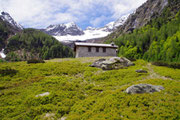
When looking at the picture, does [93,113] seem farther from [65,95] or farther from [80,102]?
[65,95]

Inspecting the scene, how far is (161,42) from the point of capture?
229 ft

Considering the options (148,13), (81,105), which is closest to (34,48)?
(148,13)

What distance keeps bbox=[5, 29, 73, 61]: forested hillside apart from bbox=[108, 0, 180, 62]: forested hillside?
230 feet

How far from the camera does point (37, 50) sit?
482 ft

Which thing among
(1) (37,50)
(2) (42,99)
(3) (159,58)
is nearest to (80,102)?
(2) (42,99)

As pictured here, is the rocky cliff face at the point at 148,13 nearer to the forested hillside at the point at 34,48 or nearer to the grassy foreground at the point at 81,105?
the forested hillside at the point at 34,48

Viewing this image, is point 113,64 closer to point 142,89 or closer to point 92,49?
point 142,89

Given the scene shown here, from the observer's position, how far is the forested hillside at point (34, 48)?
129 meters

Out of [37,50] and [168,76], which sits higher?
[37,50]

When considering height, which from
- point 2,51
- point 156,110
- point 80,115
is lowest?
point 80,115

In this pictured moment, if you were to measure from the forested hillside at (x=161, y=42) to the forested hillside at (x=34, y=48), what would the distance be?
70248 mm

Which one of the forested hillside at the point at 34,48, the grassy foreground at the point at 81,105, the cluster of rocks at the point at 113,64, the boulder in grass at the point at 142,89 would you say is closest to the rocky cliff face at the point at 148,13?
the forested hillside at the point at 34,48

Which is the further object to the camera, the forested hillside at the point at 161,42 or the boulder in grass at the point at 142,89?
the forested hillside at the point at 161,42

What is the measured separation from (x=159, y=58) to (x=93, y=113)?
7016cm
